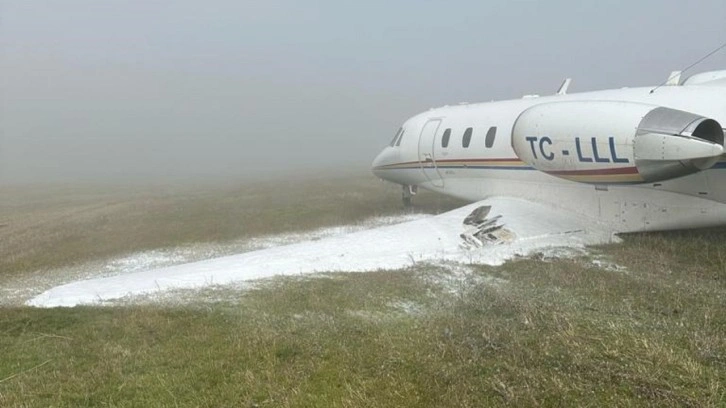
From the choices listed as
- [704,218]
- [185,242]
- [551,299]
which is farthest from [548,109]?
[185,242]

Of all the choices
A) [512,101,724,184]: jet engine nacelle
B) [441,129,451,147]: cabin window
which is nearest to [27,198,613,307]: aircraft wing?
[512,101,724,184]: jet engine nacelle

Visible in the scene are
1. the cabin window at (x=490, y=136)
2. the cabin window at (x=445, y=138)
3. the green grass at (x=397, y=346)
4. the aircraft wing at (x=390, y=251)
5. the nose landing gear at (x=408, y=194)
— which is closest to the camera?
the green grass at (x=397, y=346)

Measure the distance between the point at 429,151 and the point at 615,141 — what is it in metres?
7.78

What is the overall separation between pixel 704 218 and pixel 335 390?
318 inches

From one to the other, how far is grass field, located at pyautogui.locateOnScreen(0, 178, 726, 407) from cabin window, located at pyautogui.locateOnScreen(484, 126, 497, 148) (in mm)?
4912

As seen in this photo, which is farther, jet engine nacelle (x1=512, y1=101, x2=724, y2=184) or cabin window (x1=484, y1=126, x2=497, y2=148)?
cabin window (x1=484, y1=126, x2=497, y2=148)

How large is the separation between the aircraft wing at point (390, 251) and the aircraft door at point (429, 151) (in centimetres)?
410

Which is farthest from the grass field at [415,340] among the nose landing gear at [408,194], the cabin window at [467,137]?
the nose landing gear at [408,194]

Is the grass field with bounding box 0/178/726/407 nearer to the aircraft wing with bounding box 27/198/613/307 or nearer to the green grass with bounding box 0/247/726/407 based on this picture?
the green grass with bounding box 0/247/726/407

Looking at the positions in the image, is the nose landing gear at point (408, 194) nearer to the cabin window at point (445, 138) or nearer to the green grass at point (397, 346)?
the cabin window at point (445, 138)

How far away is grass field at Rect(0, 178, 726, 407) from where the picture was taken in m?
3.85

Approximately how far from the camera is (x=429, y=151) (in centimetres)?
1576

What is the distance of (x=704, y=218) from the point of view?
9070mm

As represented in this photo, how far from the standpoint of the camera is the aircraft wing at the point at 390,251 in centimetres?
820
